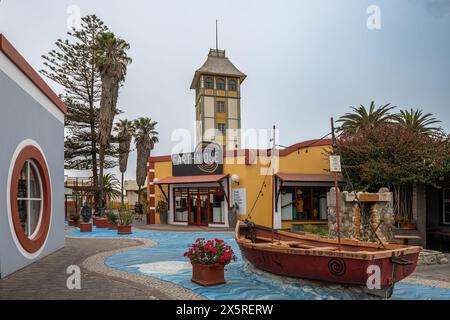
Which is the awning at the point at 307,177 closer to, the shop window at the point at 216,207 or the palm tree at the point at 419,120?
the shop window at the point at 216,207

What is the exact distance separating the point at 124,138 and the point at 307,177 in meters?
17.5

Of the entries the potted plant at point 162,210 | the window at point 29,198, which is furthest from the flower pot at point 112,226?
the window at point 29,198

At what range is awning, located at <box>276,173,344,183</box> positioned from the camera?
1747 cm

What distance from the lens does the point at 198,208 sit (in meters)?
19.7

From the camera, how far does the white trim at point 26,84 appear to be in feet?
23.5

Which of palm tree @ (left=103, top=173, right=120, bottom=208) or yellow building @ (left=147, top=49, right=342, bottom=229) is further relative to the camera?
palm tree @ (left=103, top=173, right=120, bottom=208)

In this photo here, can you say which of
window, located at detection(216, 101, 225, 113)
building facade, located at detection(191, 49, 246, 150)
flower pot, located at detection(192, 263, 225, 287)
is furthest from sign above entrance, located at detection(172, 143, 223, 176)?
window, located at detection(216, 101, 225, 113)

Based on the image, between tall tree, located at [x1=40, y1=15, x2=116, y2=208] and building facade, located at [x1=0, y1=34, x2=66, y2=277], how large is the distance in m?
17.2

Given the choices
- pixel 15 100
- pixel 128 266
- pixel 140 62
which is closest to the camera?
pixel 15 100

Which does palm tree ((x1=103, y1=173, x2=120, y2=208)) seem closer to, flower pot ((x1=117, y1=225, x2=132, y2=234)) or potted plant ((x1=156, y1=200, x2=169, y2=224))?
potted plant ((x1=156, y1=200, x2=169, y2=224))

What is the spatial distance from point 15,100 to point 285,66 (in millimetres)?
10890
